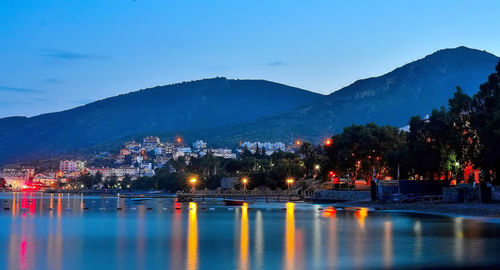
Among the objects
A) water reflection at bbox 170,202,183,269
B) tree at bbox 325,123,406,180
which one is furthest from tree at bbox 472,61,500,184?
water reflection at bbox 170,202,183,269

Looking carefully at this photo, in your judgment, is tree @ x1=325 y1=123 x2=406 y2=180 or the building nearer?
tree @ x1=325 y1=123 x2=406 y2=180

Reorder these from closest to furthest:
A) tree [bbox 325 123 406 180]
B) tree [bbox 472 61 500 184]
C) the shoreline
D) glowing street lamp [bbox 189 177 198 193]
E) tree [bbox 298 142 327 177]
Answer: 1. the shoreline
2. tree [bbox 472 61 500 184]
3. tree [bbox 325 123 406 180]
4. tree [bbox 298 142 327 177]
5. glowing street lamp [bbox 189 177 198 193]

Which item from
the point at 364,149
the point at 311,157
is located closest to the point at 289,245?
the point at 364,149

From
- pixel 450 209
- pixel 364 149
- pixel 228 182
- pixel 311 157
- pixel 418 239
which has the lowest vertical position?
pixel 418 239

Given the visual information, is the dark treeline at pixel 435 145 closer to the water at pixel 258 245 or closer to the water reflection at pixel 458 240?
the water reflection at pixel 458 240

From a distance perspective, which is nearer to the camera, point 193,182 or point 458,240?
point 458,240

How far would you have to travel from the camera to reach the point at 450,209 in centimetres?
5966

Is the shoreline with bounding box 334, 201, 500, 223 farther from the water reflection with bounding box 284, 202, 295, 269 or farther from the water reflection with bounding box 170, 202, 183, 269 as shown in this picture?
the water reflection with bounding box 170, 202, 183, 269

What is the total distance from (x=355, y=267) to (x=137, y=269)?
8.80 metres

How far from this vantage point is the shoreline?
5219 cm

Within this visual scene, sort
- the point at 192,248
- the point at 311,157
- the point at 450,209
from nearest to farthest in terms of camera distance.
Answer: the point at 192,248
the point at 450,209
the point at 311,157

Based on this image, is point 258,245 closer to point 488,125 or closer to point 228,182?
point 488,125

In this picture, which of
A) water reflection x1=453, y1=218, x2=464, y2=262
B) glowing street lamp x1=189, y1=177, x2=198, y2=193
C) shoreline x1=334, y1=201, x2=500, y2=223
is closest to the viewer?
water reflection x1=453, y1=218, x2=464, y2=262

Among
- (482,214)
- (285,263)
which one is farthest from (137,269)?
(482,214)
